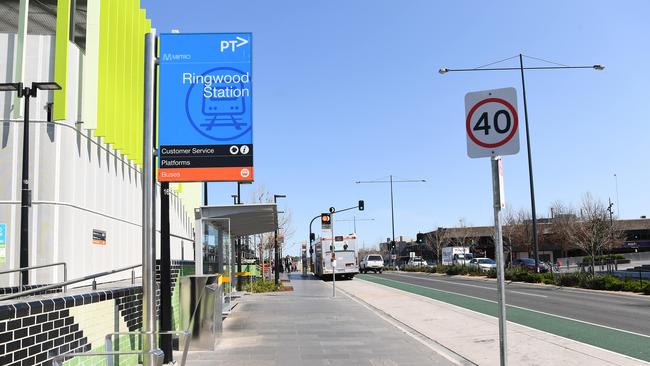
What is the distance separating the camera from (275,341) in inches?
472

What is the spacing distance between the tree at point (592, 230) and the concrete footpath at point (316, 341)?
68.4ft

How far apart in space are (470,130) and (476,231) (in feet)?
285

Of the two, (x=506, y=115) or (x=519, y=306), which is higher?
(x=506, y=115)

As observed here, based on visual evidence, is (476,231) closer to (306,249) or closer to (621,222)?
(621,222)

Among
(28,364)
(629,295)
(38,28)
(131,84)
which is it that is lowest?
(629,295)

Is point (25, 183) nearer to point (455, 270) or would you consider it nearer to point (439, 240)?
point (455, 270)

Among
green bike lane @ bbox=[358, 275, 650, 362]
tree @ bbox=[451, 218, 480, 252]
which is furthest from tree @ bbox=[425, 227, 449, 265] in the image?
green bike lane @ bbox=[358, 275, 650, 362]

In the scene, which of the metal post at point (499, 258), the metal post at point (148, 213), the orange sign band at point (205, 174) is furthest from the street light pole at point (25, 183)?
the metal post at point (499, 258)

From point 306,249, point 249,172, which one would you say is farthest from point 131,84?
point 306,249

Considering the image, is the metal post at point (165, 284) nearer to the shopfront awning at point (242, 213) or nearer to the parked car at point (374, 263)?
the shopfront awning at point (242, 213)

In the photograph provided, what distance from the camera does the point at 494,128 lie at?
604cm

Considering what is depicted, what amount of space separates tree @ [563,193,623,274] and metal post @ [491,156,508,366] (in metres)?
28.4

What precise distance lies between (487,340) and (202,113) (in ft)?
25.2

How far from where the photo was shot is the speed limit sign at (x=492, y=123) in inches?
235
